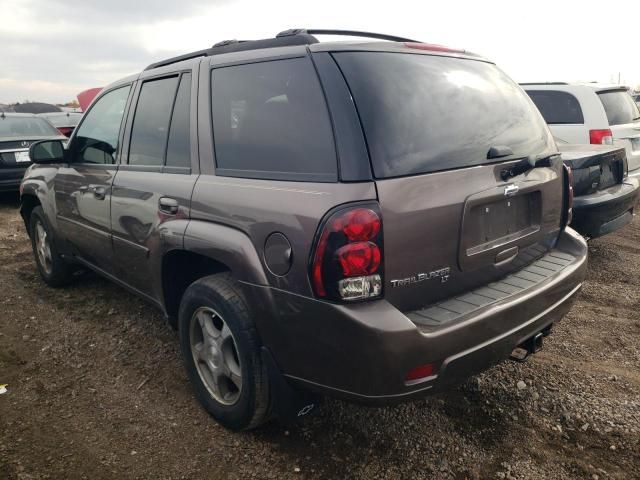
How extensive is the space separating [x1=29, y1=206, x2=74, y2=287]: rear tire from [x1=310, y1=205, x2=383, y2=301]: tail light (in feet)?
11.1

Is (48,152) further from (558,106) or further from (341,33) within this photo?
(558,106)

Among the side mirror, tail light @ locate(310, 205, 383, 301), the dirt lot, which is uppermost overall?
the side mirror

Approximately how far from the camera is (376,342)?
1868 millimetres

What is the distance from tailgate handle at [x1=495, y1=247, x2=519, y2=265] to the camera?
2365 millimetres

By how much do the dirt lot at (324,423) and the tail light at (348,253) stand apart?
0.97 meters

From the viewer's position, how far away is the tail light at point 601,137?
6379 millimetres

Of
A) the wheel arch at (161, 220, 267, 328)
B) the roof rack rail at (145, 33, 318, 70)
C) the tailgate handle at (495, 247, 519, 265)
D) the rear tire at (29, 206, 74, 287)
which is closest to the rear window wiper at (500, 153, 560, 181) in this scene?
the tailgate handle at (495, 247, 519, 265)

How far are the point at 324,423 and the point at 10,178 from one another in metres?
7.79

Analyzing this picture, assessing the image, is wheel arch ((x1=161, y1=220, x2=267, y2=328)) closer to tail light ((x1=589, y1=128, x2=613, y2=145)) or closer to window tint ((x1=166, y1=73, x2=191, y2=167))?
window tint ((x1=166, y1=73, x2=191, y2=167))

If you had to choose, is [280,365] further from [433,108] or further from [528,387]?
[528,387]

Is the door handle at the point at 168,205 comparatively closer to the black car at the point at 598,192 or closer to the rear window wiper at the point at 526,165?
the rear window wiper at the point at 526,165

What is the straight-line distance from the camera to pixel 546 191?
2.61m

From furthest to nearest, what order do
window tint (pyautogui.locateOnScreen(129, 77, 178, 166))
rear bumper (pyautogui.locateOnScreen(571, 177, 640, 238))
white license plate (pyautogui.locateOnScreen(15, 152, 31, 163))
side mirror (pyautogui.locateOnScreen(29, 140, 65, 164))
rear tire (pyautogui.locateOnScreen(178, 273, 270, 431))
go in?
1. white license plate (pyautogui.locateOnScreen(15, 152, 31, 163))
2. rear bumper (pyautogui.locateOnScreen(571, 177, 640, 238))
3. side mirror (pyautogui.locateOnScreen(29, 140, 65, 164))
4. window tint (pyautogui.locateOnScreen(129, 77, 178, 166))
5. rear tire (pyautogui.locateOnScreen(178, 273, 270, 431))

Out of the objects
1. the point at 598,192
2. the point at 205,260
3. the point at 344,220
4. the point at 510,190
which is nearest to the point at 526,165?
the point at 510,190
